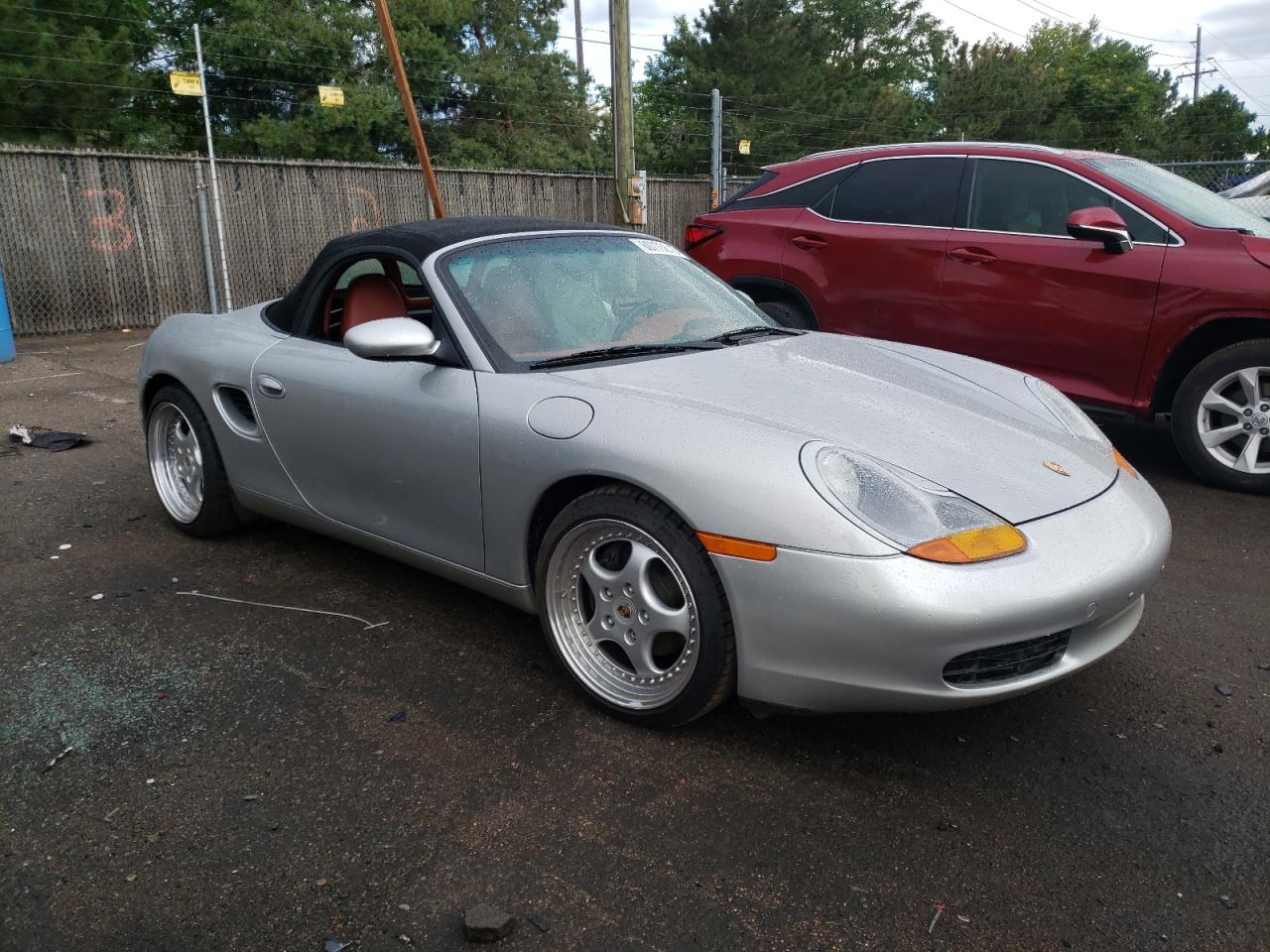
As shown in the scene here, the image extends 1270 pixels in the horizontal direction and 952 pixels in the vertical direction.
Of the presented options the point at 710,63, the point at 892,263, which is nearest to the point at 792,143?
the point at 710,63

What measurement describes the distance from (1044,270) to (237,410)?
4.12 m

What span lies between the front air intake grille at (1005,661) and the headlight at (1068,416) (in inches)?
38.3

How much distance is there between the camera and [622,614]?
9.05 feet

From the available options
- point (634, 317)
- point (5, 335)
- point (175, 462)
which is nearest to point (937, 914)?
point (634, 317)

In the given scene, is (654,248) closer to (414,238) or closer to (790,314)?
(414,238)

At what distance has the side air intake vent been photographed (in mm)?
3889

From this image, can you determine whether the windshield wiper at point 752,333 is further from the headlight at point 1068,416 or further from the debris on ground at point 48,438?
the debris on ground at point 48,438

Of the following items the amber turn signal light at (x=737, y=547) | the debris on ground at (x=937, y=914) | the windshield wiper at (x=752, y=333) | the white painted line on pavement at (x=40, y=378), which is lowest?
the white painted line on pavement at (x=40, y=378)

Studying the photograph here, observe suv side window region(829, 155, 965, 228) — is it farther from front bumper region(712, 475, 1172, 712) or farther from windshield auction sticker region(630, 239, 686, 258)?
front bumper region(712, 475, 1172, 712)

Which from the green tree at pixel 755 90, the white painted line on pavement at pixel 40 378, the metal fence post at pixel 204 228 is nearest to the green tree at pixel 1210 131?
the green tree at pixel 755 90

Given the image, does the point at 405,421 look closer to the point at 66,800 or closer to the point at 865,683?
the point at 66,800

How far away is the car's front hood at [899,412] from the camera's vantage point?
8.62ft

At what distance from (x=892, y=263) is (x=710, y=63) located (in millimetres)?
36197

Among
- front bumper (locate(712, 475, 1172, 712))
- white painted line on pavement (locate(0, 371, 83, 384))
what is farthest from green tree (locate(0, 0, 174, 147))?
front bumper (locate(712, 475, 1172, 712))
